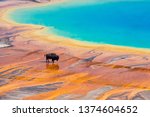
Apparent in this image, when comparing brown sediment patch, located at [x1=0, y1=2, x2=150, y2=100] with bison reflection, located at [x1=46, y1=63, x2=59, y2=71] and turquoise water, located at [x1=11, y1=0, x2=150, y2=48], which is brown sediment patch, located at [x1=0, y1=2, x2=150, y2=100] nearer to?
bison reflection, located at [x1=46, y1=63, x2=59, y2=71]

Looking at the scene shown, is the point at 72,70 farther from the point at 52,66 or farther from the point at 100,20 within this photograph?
the point at 100,20

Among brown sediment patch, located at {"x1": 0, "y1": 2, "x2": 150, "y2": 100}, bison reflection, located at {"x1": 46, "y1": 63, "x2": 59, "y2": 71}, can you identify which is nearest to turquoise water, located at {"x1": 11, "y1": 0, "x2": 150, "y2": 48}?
brown sediment patch, located at {"x1": 0, "y1": 2, "x2": 150, "y2": 100}

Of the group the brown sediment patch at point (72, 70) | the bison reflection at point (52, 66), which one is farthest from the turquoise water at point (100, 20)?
the bison reflection at point (52, 66)

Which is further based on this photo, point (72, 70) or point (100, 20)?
point (100, 20)

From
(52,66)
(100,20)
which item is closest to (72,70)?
(52,66)

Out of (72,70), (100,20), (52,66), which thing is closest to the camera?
(72,70)

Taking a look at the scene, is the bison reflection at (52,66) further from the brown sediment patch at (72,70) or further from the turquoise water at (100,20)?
the turquoise water at (100,20)

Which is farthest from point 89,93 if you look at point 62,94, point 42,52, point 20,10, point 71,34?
point 20,10

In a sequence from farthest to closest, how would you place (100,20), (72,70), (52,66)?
(100,20)
(52,66)
(72,70)

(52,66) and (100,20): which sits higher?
(100,20)
